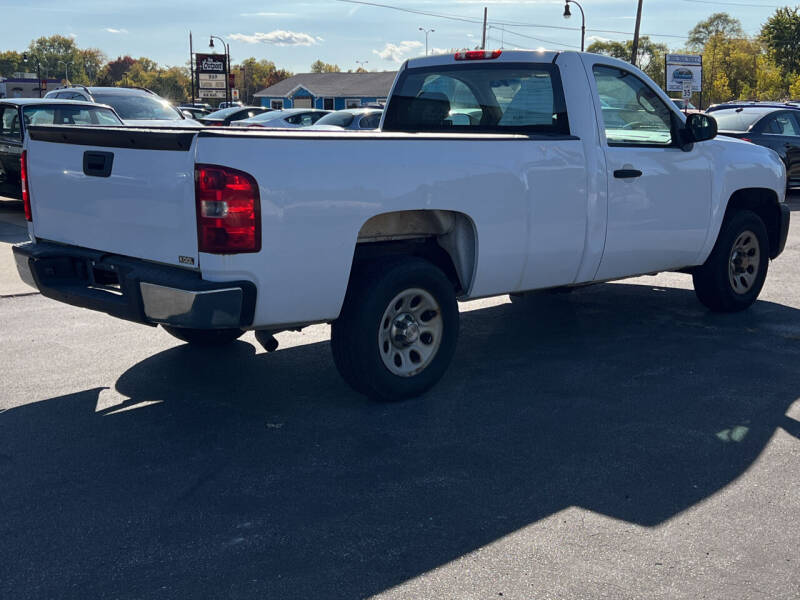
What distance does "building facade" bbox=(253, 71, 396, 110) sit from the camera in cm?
9331

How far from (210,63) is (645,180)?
66.4 metres

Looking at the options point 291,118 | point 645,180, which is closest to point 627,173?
point 645,180

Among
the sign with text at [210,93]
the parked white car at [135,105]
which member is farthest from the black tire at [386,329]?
the sign with text at [210,93]

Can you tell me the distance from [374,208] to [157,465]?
5.41ft

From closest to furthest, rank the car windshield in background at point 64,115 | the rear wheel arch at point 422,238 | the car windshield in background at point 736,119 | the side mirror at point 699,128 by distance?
the rear wheel arch at point 422,238
the side mirror at point 699,128
the car windshield in background at point 64,115
the car windshield in background at point 736,119

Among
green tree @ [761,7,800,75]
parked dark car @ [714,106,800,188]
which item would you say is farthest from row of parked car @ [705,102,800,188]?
green tree @ [761,7,800,75]

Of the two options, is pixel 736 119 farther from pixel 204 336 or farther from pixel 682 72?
pixel 682 72

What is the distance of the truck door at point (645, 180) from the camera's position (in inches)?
245

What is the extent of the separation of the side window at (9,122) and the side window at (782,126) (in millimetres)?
13091

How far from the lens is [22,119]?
1392 centimetres

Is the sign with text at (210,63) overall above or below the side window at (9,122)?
above

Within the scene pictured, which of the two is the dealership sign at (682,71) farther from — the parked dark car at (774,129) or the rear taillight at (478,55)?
the rear taillight at (478,55)

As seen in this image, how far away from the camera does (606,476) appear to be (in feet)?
14.1

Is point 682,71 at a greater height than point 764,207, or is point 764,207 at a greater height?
point 682,71
